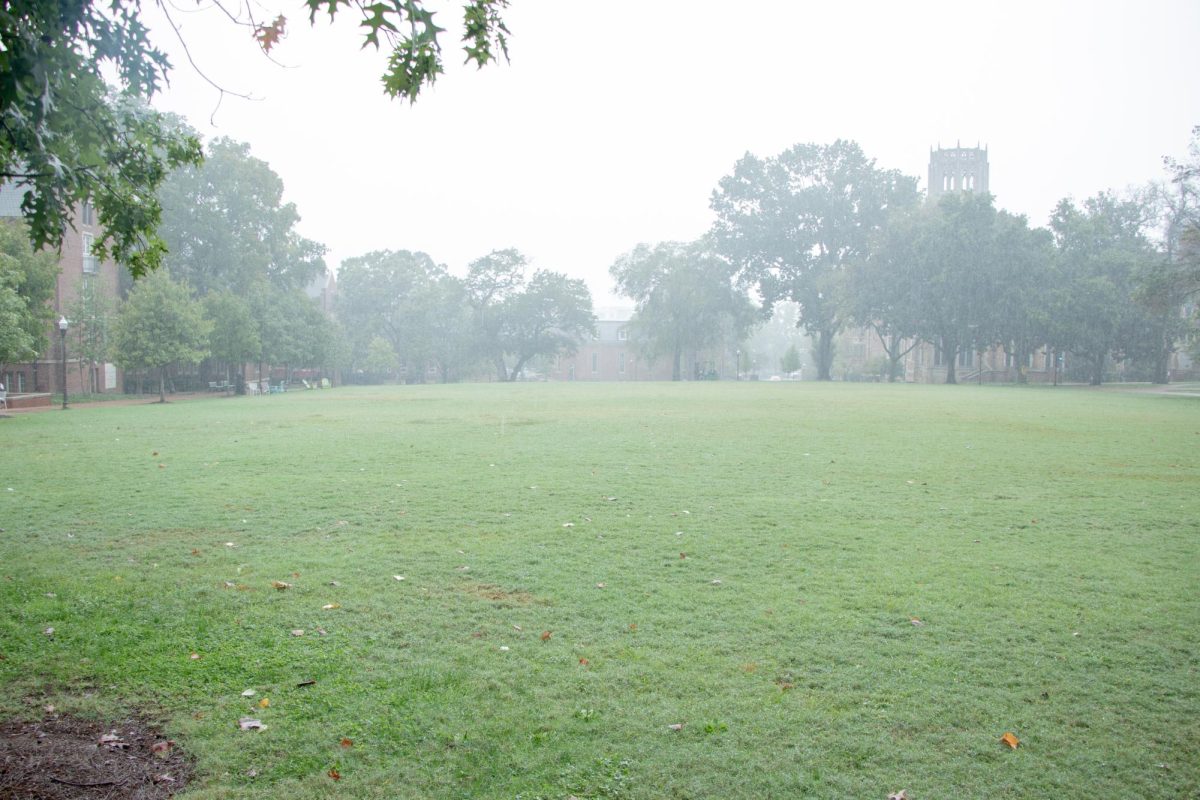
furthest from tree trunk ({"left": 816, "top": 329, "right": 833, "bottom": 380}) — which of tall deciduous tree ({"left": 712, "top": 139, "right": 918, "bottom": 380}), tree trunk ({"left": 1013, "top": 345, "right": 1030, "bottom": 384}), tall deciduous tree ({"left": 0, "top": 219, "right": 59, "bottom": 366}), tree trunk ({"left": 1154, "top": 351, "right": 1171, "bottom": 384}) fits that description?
tall deciduous tree ({"left": 0, "top": 219, "right": 59, "bottom": 366})

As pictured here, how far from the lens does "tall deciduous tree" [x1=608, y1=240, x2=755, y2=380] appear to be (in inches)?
2613

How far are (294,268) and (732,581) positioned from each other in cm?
5668

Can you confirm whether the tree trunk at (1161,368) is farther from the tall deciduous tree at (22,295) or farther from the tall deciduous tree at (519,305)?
the tall deciduous tree at (22,295)

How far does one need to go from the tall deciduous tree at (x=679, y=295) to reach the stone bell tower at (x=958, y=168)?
142 ft

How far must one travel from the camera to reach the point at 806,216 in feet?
205

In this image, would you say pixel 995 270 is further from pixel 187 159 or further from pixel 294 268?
pixel 187 159

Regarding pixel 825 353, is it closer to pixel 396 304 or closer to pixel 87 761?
pixel 396 304

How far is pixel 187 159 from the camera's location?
5.61 m

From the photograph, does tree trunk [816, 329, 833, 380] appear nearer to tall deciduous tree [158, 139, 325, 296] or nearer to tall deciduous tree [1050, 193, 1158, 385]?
tall deciduous tree [1050, 193, 1158, 385]

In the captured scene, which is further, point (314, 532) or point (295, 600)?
point (314, 532)

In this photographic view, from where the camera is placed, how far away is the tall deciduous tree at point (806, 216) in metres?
61.2

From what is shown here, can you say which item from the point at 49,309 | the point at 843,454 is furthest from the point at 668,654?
the point at 49,309

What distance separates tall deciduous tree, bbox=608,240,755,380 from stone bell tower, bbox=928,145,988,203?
43263mm

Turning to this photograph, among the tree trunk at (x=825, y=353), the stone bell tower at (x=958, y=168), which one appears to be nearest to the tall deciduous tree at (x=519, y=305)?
the tree trunk at (x=825, y=353)
